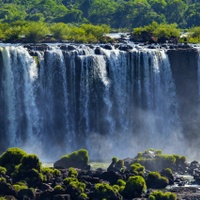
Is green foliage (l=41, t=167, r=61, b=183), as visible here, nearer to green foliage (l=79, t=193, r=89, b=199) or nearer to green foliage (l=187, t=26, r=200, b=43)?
green foliage (l=79, t=193, r=89, b=199)

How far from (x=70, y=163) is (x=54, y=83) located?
14.0 meters

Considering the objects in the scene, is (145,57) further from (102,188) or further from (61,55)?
(102,188)

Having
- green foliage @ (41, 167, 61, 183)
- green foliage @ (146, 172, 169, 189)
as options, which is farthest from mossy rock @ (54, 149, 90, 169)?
green foliage @ (146, 172, 169, 189)

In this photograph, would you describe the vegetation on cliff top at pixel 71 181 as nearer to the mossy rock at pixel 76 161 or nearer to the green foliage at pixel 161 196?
the green foliage at pixel 161 196

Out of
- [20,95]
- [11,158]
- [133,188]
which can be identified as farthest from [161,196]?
[20,95]

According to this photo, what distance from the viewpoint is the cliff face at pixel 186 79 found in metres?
101

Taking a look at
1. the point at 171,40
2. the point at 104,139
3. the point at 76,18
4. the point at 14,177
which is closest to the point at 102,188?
the point at 14,177

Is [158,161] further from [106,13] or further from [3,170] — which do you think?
[106,13]

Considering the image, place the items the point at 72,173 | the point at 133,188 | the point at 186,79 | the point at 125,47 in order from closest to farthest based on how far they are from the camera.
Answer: the point at 133,188, the point at 72,173, the point at 125,47, the point at 186,79

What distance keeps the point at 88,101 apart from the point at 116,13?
2208 inches

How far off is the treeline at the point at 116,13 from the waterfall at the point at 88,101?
47223mm

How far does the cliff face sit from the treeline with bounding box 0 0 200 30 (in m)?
45.8

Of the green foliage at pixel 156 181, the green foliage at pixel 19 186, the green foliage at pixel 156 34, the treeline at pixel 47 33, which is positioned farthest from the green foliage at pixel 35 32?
the green foliage at pixel 19 186

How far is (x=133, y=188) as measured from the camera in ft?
256
